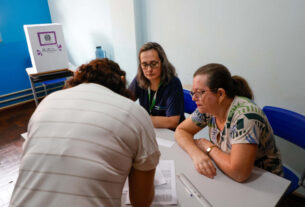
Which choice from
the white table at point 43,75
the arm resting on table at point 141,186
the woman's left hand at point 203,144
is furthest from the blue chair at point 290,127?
the white table at point 43,75

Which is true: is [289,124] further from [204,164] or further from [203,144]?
[204,164]

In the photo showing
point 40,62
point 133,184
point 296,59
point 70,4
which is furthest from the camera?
point 70,4

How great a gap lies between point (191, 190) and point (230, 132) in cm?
38

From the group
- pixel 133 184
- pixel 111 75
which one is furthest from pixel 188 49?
pixel 133 184

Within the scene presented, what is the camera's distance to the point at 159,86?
1.86 m

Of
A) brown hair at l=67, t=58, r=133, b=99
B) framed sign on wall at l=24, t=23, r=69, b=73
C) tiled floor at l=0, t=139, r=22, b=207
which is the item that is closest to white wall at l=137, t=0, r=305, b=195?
brown hair at l=67, t=58, r=133, b=99

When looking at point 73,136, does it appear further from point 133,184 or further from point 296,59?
point 296,59

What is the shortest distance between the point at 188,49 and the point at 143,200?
193 centimetres

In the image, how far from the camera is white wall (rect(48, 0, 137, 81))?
291 cm

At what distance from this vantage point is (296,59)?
1758 mm

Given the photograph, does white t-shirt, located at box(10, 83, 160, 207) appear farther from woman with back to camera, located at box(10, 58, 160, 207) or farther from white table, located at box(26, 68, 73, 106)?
white table, located at box(26, 68, 73, 106)

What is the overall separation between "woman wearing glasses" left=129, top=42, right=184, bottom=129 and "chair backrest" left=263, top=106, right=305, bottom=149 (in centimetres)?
67

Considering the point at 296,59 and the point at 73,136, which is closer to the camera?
the point at 73,136

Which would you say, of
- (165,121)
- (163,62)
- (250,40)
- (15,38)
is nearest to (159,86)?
(163,62)
